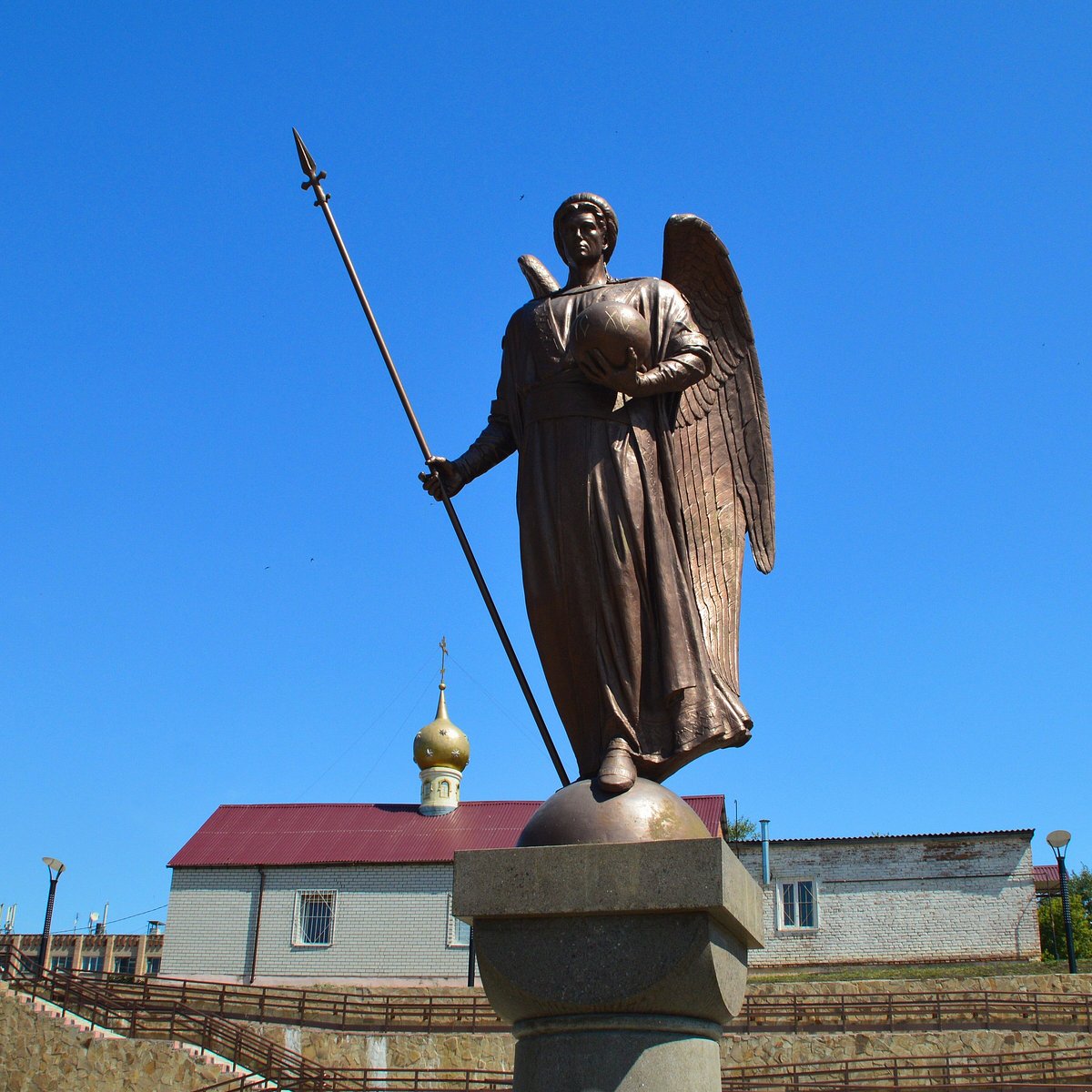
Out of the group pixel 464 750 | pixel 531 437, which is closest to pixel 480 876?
pixel 531 437

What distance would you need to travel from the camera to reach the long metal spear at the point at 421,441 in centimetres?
524

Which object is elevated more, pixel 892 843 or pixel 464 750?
pixel 464 750

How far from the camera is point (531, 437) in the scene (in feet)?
17.6

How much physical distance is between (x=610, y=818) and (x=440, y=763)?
114ft

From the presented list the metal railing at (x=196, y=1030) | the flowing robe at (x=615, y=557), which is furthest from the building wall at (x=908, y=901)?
the flowing robe at (x=615, y=557)

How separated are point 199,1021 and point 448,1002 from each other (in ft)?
17.1

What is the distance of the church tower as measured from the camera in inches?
1497

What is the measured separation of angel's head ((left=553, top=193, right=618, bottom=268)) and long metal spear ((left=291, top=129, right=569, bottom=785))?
3.10 ft

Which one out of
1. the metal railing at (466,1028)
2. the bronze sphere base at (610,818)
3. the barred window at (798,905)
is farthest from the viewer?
the barred window at (798,905)

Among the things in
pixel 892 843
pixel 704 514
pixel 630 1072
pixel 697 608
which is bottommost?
pixel 630 1072

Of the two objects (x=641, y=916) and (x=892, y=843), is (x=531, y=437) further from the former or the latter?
(x=892, y=843)

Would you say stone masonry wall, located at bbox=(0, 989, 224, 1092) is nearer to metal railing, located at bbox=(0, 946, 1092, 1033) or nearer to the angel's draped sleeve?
metal railing, located at bbox=(0, 946, 1092, 1033)

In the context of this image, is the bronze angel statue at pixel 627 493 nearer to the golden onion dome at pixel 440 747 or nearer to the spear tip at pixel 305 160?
the spear tip at pixel 305 160

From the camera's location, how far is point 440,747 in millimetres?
38906
